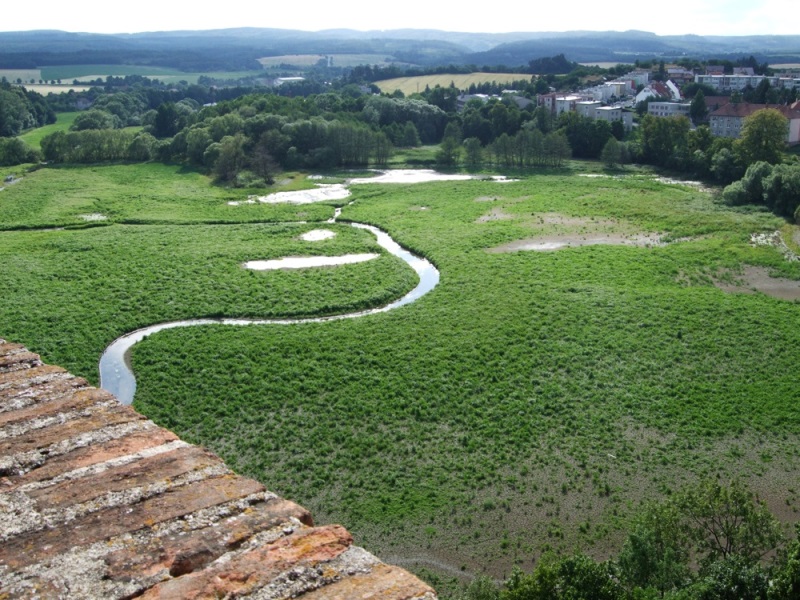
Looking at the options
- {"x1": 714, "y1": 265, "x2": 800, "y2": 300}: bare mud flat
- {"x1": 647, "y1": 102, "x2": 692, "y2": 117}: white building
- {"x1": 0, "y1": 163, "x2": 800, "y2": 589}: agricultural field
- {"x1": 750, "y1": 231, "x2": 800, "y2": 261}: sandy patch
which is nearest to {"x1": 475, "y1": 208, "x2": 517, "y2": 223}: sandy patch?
{"x1": 0, "y1": 163, "x2": 800, "y2": 589}: agricultural field

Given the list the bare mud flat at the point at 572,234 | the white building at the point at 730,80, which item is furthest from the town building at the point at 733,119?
the bare mud flat at the point at 572,234

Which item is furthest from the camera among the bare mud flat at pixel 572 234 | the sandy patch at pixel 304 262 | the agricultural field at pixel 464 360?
the bare mud flat at pixel 572 234

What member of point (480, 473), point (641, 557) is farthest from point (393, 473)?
point (641, 557)

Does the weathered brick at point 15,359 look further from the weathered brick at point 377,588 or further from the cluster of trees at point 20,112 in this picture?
the cluster of trees at point 20,112

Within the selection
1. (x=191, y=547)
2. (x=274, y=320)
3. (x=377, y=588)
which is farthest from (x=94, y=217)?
(x=377, y=588)

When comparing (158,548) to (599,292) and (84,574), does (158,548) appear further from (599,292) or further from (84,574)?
(599,292)

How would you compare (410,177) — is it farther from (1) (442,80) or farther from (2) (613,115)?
(1) (442,80)

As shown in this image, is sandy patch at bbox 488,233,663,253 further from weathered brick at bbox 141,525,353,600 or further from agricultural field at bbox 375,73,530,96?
agricultural field at bbox 375,73,530,96
